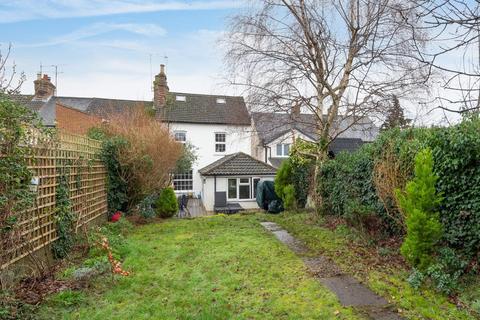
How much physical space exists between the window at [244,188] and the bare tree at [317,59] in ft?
32.4

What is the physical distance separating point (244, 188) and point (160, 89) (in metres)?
10.0

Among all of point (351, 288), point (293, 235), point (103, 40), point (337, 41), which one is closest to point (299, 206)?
point (293, 235)

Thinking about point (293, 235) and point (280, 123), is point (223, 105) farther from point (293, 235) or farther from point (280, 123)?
point (293, 235)

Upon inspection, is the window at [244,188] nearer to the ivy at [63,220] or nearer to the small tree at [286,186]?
the small tree at [286,186]

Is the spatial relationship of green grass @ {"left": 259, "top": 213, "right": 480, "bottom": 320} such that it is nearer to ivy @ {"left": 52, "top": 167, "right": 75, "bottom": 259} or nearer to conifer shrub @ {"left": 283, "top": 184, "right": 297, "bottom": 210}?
conifer shrub @ {"left": 283, "top": 184, "right": 297, "bottom": 210}

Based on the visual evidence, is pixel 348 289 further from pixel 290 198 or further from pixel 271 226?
pixel 290 198

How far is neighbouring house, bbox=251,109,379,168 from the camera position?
12406 millimetres

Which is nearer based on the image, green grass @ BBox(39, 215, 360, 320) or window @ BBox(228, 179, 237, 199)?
green grass @ BBox(39, 215, 360, 320)

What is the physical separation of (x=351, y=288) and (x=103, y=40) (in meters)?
11.5

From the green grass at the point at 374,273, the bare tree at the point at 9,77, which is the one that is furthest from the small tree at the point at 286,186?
the bare tree at the point at 9,77

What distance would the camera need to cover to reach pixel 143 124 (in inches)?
551

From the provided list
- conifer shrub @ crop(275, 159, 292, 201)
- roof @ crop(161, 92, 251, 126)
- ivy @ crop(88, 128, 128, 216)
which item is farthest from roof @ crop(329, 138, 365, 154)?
ivy @ crop(88, 128, 128, 216)

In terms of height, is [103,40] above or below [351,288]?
above

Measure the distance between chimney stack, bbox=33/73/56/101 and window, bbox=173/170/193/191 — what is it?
1117 centimetres
